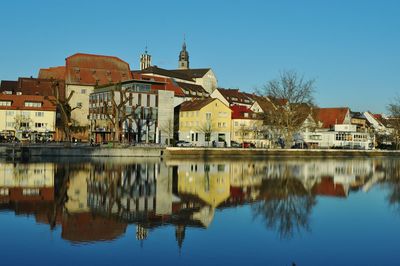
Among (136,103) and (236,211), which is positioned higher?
(136,103)

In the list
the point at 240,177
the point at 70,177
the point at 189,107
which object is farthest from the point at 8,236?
the point at 189,107

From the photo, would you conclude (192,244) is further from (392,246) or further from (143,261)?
(392,246)

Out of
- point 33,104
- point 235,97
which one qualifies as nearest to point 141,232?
point 33,104

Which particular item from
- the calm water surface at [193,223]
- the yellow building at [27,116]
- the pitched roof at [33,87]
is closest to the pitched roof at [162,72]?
the pitched roof at [33,87]

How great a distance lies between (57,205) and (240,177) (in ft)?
62.5

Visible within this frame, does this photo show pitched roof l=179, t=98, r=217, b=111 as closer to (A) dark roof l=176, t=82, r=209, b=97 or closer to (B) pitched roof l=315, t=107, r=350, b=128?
(A) dark roof l=176, t=82, r=209, b=97

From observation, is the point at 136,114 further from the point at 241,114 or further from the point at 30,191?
the point at 30,191

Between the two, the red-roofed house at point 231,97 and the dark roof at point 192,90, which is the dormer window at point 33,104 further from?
the red-roofed house at point 231,97

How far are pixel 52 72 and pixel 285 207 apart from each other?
93193 mm

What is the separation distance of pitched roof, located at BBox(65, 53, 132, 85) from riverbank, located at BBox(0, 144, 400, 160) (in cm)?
3058

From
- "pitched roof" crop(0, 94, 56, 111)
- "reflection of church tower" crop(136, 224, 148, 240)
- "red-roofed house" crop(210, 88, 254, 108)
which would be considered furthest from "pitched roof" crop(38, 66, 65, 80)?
"reflection of church tower" crop(136, 224, 148, 240)

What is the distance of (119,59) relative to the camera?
103188 millimetres

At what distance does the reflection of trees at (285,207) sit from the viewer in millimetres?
19328

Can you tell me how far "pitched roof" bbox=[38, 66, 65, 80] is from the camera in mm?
106500
